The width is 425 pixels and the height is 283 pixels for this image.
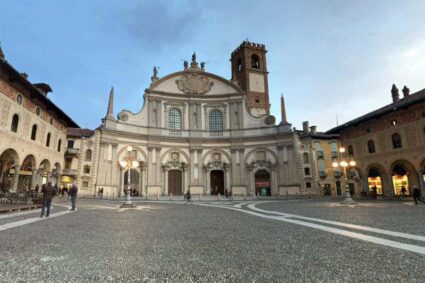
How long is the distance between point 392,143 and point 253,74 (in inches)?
1074

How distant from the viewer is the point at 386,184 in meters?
27.5

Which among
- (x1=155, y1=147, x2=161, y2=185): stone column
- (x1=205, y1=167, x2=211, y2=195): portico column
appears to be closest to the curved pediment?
(x1=155, y1=147, x2=161, y2=185): stone column

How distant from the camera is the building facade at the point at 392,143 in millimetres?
22312

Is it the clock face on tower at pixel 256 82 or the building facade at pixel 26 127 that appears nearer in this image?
the building facade at pixel 26 127

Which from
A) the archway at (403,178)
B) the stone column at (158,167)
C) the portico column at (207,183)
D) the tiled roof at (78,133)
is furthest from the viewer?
the tiled roof at (78,133)

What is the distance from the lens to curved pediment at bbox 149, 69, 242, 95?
39125 mm

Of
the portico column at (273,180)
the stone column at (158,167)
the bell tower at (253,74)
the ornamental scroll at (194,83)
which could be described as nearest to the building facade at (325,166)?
the portico column at (273,180)

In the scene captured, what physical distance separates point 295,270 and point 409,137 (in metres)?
26.2

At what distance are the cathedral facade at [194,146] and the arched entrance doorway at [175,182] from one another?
0.06m

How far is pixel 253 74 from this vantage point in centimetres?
4656

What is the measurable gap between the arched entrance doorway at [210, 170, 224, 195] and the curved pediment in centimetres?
1306

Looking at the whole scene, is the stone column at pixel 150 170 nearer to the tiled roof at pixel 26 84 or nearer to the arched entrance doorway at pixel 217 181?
the arched entrance doorway at pixel 217 181

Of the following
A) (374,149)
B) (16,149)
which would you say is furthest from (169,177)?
(374,149)

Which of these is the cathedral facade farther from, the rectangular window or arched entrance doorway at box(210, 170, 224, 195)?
the rectangular window
